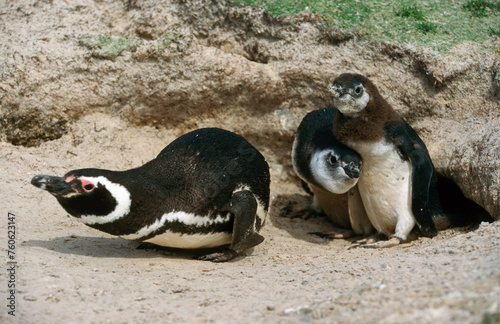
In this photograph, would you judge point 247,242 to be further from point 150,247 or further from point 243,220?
point 150,247

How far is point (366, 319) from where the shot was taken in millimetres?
2285

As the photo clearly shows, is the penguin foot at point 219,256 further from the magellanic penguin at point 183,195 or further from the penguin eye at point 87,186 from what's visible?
the penguin eye at point 87,186

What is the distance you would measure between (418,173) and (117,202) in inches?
89.0

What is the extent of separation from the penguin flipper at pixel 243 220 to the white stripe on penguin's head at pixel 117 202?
77 centimetres

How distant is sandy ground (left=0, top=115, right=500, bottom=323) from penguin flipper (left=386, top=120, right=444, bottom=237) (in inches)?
6.1

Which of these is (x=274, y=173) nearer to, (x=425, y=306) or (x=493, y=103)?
(x=493, y=103)

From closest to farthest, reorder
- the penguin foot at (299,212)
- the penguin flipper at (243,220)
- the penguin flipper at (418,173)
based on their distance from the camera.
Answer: the penguin flipper at (243,220) < the penguin flipper at (418,173) < the penguin foot at (299,212)

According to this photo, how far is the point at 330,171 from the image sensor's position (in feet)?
14.7

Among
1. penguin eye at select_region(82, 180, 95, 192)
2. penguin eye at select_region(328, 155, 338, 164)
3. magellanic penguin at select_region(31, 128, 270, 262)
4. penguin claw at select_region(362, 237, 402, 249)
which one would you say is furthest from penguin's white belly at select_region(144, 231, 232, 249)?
penguin claw at select_region(362, 237, 402, 249)

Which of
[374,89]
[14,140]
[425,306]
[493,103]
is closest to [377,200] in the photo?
[374,89]

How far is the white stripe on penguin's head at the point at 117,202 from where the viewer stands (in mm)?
3549

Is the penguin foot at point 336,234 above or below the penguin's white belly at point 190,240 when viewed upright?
below
